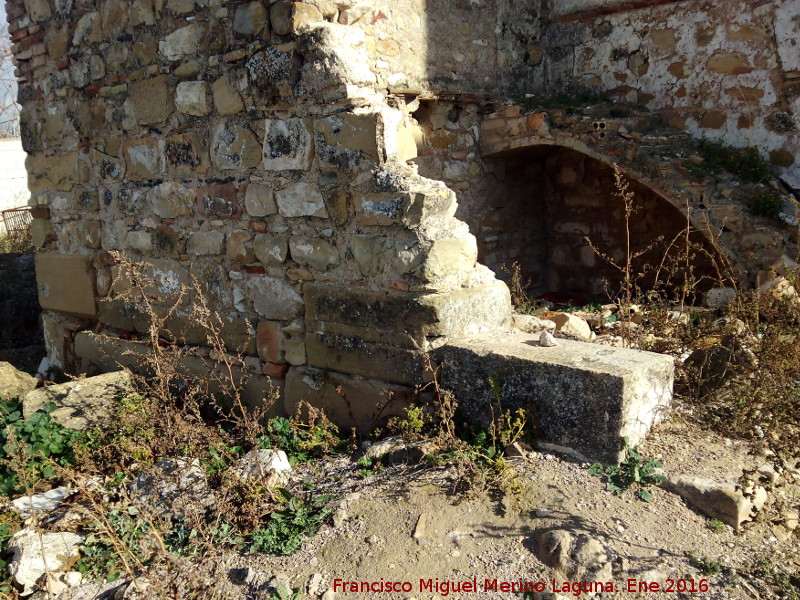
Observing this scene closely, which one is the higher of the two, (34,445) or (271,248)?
(271,248)

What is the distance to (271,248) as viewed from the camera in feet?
12.3

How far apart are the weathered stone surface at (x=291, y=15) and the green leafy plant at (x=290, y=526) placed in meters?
2.24

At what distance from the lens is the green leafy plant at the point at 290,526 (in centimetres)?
270

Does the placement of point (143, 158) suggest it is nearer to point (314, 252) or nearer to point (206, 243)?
point (206, 243)

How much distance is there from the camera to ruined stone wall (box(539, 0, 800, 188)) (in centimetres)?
558

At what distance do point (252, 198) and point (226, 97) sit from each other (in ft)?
1.88

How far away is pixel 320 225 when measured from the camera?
11.6 ft

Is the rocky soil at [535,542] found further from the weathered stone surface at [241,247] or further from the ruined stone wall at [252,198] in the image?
the weathered stone surface at [241,247]

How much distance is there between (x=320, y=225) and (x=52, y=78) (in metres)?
2.66

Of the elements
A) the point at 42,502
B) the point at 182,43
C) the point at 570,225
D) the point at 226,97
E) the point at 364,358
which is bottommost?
the point at 42,502

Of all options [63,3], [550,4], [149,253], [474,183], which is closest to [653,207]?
[474,183]

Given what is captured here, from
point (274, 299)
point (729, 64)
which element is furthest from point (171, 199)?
point (729, 64)

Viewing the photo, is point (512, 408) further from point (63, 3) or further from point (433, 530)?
point (63, 3)

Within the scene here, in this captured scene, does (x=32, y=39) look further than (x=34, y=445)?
Yes
